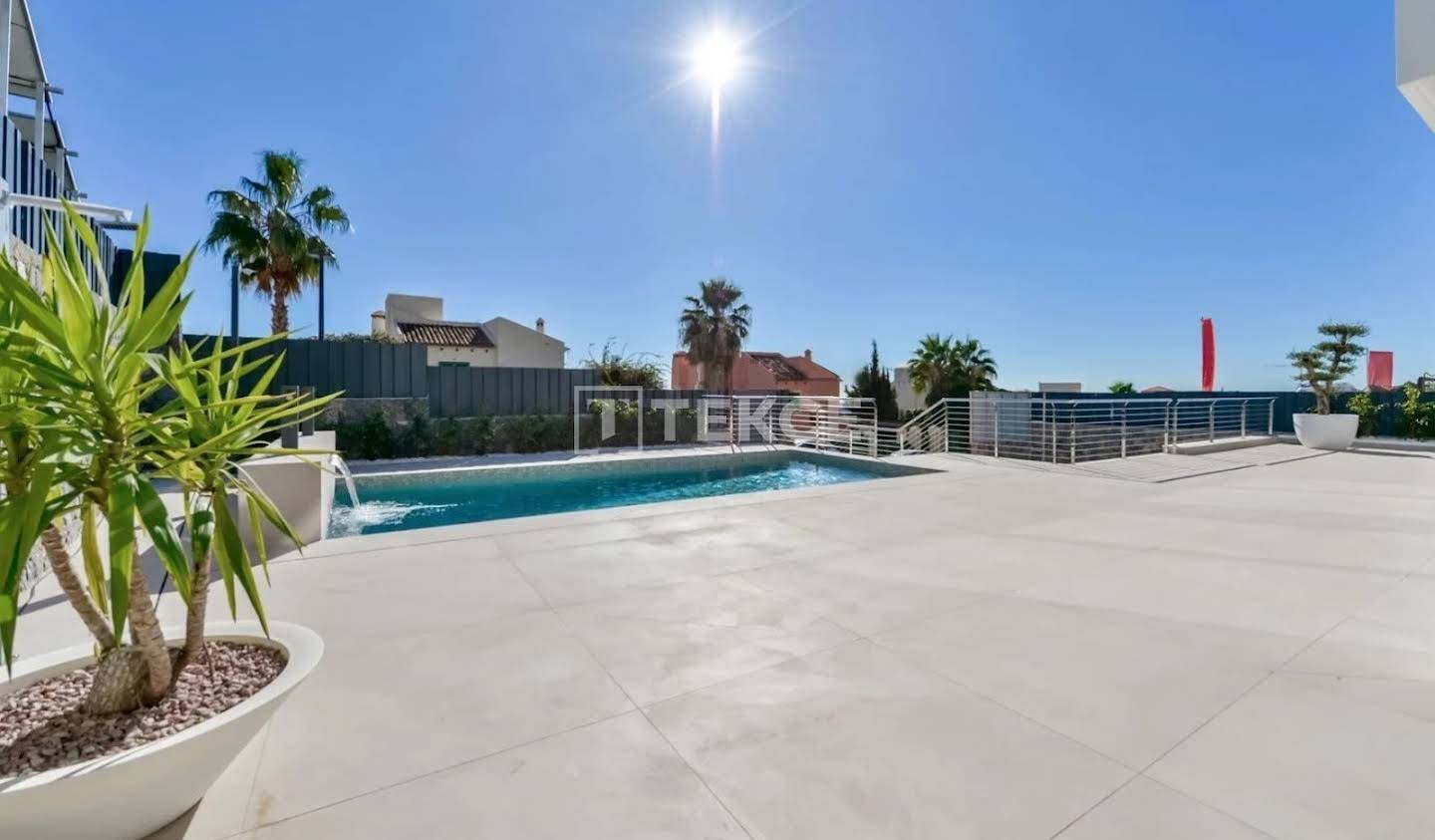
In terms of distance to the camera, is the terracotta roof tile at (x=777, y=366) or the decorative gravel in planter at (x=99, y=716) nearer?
the decorative gravel in planter at (x=99, y=716)

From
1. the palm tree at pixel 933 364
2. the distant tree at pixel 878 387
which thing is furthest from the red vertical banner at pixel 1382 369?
the distant tree at pixel 878 387

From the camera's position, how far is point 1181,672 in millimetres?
2195

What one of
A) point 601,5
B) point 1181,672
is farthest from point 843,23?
point 1181,672

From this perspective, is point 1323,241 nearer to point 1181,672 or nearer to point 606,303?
point 1181,672

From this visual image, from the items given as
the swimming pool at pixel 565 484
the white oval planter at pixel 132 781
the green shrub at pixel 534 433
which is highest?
the green shrub at pixel 534 433

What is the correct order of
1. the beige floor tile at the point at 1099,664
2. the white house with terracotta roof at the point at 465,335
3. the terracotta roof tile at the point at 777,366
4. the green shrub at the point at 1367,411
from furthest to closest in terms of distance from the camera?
the terracotta roof tile at the point at 777,366 < the white house with terracotta roof at the point at 465,335 < the green shrub at the point at 1367,411 < the beige floor tile at the point at 1099,664

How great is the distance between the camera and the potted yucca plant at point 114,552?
1.13 meters

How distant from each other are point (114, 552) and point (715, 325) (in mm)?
18686

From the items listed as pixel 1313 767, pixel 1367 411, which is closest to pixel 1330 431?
pixel 1367 411

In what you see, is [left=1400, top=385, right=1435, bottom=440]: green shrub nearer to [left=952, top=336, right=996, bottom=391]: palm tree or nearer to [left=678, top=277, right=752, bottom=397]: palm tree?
[left=952, top=336, right=996, bottom=391]: palm tree

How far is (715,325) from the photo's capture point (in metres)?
19.5

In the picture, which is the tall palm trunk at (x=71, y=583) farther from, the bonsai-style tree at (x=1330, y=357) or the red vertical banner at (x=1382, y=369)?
the red vertical banner at (x=1382, y=369)

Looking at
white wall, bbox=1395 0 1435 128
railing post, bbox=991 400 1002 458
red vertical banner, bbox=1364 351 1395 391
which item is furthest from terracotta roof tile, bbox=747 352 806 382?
white wall, bbox=1395 0 1435 128

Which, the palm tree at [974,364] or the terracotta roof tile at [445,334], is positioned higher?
the terracotta roof tile at [445,334]
